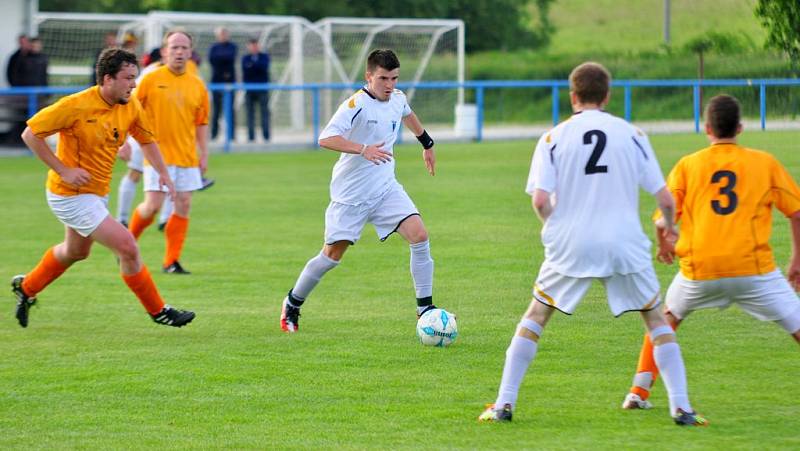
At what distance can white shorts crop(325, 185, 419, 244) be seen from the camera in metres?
8.14

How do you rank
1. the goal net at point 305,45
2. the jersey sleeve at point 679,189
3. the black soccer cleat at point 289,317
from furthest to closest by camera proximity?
the goal net at point 305,45 < the black soccer cleat at point 289,317 < the jersey sleeve at point 679,189

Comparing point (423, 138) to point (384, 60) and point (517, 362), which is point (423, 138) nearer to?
point (384, 60)

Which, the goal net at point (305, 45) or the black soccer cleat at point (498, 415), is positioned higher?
the goal net at point (305, 45)

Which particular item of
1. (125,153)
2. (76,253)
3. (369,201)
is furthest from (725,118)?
(125,153)

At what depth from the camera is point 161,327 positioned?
28.1 ft

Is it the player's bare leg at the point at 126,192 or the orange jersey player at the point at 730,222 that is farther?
the player's bare leg at the point at 126,192

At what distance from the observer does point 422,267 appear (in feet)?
26.9

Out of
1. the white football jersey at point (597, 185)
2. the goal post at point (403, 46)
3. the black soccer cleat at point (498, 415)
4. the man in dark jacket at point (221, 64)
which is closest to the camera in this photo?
the white football jersey at point (597, 185)

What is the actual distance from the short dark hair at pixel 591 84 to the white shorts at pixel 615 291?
0.79 metres

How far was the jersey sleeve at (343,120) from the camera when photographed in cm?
783

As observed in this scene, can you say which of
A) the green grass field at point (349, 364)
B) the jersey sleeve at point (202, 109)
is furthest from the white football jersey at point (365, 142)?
the jersey sleeve at point (202, 109)

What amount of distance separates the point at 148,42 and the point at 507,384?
26775 mm

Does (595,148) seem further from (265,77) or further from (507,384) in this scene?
(265,77)

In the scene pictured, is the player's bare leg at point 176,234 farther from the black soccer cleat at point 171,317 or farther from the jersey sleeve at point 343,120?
the jersey sleeve at point 343,120
